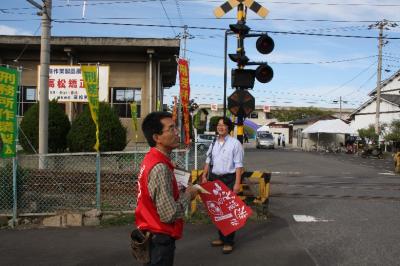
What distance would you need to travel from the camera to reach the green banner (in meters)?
7.50

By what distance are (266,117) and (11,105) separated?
254ft

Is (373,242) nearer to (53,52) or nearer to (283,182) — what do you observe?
(283,182)

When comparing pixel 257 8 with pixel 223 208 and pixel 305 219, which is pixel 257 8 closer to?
pixel 305 219

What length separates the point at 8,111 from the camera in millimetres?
7609

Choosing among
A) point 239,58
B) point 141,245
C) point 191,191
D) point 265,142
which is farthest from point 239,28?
point 265,142

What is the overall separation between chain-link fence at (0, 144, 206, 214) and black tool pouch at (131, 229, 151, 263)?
192 inches

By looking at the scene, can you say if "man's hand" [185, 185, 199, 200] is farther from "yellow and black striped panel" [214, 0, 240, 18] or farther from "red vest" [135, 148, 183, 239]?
"yellow and black striped panel" [214, 0, 240, 18]

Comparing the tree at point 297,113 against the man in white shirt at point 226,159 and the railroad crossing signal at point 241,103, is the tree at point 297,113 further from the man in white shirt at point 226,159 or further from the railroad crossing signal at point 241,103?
the man in white shirt at point 226,159

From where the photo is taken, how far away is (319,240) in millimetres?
7012

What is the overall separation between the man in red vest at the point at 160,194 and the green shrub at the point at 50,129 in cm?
1313

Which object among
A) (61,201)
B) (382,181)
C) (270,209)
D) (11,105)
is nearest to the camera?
(11,105)

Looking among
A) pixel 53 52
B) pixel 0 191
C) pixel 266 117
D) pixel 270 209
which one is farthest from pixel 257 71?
pixel 266 117

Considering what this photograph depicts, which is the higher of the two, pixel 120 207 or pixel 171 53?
pixel 171 53

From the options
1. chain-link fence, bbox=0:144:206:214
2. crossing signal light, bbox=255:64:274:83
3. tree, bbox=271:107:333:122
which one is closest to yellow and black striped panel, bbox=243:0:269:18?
crossing signal light, bbox=255:64:274:83
